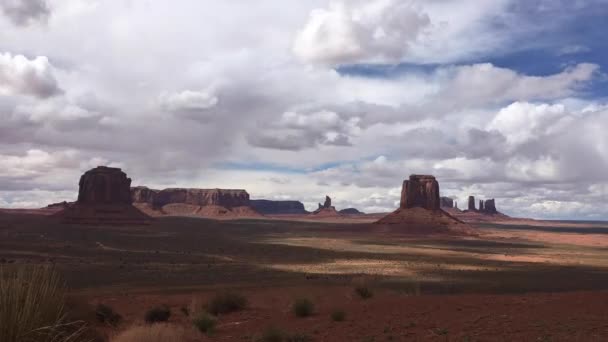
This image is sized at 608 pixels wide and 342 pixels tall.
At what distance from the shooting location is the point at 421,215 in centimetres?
13288

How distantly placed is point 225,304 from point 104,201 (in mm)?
124370

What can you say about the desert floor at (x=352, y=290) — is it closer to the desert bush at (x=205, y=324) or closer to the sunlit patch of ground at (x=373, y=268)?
the sunlit patch of ground at (x=373, y=268)

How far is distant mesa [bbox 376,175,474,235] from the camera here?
122m

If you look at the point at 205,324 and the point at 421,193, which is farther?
the point at 421,193

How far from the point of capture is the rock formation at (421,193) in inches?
5472

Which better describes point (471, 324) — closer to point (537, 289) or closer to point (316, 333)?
point (316, 333)

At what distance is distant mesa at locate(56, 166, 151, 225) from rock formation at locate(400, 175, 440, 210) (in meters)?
65.7

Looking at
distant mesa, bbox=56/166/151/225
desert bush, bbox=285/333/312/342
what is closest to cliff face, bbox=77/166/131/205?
distant mesa, bbox=56/166/151/225

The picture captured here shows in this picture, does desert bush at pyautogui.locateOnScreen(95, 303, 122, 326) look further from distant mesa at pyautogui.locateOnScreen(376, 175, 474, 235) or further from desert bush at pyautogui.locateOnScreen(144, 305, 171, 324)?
distant mesa at pyautogui.locateOnScreen(376, 175, 474, 235)

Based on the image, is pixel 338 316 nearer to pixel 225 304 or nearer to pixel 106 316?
pixel 225 304

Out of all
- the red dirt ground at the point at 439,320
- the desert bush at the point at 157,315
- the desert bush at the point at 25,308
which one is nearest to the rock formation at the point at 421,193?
the red dirt ground at the point at 439,320

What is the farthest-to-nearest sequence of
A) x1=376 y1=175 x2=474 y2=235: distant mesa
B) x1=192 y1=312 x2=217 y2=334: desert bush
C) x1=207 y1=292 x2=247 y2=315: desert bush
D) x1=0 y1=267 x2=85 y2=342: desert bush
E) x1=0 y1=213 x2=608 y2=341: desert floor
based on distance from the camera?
x1=376 y1=175 x2=474 y2=235: distant mesa
x1=207 y1=292 x2=247 y2=315: desert bush
x1=192 y1=312 x2=217 y2=334: desert bush
x1=0 y1=213 x2=608 y2=341: desert floor
x1=0 y1=267 x2=85 y2=342: desert bush

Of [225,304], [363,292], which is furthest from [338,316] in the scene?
[363,292]

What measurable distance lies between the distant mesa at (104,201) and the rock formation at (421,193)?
6569 cm
